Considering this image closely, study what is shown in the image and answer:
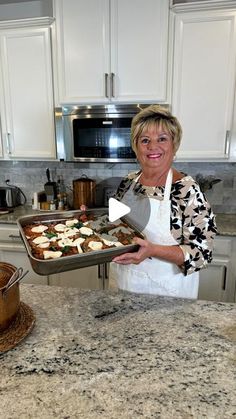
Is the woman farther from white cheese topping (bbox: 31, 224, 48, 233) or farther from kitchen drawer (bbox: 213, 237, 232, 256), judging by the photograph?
kitchen drawer (bbox: 213, 237, 232, 256)

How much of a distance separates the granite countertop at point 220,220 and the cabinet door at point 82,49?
1047mm

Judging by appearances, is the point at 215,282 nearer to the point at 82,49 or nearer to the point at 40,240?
the point at 40,240

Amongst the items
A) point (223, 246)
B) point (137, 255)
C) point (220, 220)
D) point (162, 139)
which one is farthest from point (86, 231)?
point (220, 220)

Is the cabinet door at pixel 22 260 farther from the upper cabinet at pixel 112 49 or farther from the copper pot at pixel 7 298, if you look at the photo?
the copper pot at pixel 7 298

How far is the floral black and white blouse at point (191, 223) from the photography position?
4.24 feet

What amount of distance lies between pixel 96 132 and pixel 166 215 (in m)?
1.19

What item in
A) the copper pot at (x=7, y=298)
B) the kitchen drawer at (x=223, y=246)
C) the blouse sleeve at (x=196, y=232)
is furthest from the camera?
the kitchen drawer at (x=223, y=246)

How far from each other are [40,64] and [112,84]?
613mm

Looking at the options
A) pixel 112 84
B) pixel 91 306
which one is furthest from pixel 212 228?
pixel 112 84

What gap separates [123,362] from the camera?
851mm

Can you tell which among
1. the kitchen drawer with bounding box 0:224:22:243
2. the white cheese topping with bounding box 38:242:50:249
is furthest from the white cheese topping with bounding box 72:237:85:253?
the kitchen drawer with bounding box 0:224:22:243

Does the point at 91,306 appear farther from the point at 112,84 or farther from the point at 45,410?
the point at 112,84

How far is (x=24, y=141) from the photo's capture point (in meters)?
2.62

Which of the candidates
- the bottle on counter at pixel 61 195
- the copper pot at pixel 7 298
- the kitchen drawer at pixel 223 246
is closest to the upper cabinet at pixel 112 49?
the bottle on counter at pixel 61 195
